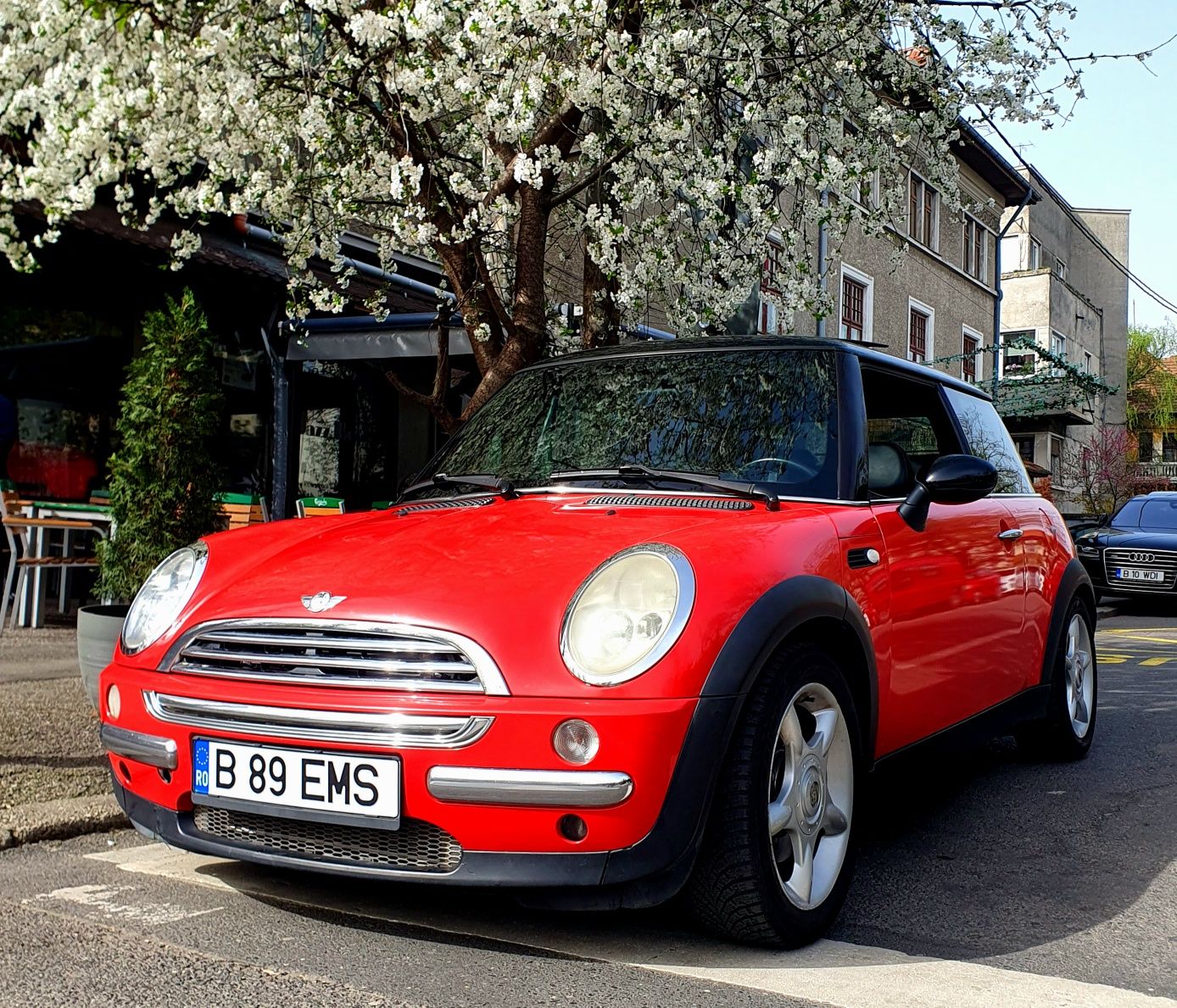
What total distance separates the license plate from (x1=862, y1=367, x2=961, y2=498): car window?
1.91 metres

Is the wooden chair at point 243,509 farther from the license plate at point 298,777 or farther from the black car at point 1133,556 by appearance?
the black car at point 1133,556

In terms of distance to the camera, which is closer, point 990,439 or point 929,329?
point 990,439

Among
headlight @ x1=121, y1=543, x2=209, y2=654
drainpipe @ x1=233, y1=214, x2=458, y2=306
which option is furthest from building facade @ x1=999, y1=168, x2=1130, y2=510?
headlight @ x1=121, y1=543, x2=209, y2=654

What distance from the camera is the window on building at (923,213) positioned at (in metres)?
27.8

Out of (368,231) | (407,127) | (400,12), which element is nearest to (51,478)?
(368,231)

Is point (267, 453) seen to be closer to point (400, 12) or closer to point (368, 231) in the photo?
point (368, 231)

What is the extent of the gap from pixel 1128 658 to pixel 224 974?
30.2 feet

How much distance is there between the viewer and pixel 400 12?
20.3 ft

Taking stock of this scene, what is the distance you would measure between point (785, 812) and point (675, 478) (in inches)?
41.8

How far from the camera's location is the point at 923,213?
28547 mm

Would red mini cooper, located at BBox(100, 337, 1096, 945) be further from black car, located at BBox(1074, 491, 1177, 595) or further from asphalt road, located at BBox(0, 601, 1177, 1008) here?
black car, located at BBox(1074, 491, 1177, 595)

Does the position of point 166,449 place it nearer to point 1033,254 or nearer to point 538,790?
point 538,790

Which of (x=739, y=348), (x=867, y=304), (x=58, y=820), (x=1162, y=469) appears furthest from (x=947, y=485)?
(x=1162, y=469)

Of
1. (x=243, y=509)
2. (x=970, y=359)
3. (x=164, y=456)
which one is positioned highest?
(x=970, y=359)
